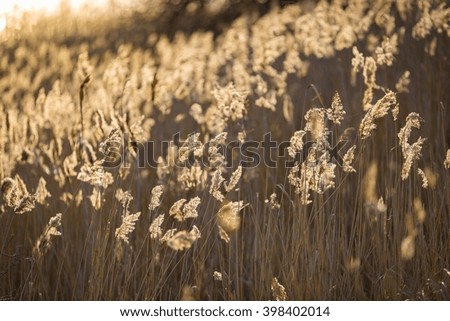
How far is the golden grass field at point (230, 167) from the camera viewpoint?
2.32m

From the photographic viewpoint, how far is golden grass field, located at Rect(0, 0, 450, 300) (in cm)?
232

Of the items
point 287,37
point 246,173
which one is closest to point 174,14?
point 287,37

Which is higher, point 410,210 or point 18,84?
point 18,84

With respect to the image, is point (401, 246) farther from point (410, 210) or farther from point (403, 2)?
point (403, 2)

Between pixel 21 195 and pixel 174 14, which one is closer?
pixel 21 195

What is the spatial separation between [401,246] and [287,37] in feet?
5.66

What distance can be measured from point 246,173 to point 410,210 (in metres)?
0.74

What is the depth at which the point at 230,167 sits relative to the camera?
3094mm

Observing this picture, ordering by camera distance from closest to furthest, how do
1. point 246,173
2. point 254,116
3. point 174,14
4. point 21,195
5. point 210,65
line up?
point 21,195 < point 246,173 < point 254,116 < point 210,65 < point 174,14
